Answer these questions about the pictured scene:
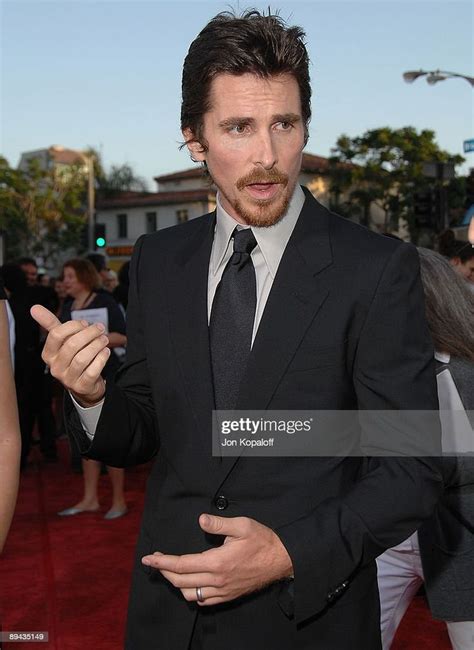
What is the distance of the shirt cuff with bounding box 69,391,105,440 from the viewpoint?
72.9 inches

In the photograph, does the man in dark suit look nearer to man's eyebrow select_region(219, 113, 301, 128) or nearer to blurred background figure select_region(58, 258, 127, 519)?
man's eyebrow select_region(219, 113, 301, 128)

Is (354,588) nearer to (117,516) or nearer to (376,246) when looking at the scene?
(376,246)

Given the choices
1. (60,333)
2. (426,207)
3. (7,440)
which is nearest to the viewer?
(60,333)

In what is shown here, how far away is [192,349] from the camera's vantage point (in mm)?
1934

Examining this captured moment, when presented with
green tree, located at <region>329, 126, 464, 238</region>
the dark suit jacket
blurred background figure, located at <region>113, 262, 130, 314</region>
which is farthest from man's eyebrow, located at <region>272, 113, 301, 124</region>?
green tree, located at <region>329, 126, 464, 238</region>

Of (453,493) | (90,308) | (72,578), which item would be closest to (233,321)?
(453,493)

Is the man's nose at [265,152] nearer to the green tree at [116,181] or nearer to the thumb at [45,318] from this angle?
→ the thumb at [45,318]

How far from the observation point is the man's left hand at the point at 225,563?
1.53 m

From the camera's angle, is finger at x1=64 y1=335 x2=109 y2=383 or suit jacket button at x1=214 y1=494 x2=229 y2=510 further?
suit jacket button at x1=214 y1=494 x2=229 y2=510

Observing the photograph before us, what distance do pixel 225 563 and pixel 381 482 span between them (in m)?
0.37

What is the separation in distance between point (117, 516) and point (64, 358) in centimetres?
549

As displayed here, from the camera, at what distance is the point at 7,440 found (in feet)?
5.92

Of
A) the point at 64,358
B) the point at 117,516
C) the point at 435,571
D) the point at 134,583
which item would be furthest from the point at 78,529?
the point at 64,358

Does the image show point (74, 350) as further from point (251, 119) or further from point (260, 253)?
point (251, 119)
